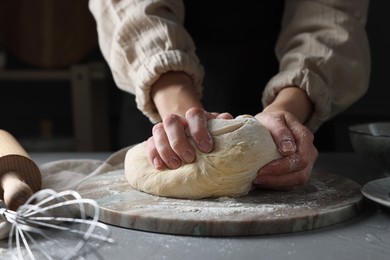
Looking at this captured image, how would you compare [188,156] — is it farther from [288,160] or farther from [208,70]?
[208,70]

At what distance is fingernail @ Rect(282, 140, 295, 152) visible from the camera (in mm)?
713

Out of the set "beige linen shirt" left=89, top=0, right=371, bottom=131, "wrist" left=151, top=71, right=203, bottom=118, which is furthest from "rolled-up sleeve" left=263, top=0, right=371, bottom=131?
"wrist" left=151, top=71, right=203, bottom=118

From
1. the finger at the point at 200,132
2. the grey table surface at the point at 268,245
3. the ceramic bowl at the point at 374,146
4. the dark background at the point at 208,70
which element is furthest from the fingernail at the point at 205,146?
the dark background at the point at 208,70

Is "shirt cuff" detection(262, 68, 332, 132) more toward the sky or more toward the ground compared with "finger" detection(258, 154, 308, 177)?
more toward the sky

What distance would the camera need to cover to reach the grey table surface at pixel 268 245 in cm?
54

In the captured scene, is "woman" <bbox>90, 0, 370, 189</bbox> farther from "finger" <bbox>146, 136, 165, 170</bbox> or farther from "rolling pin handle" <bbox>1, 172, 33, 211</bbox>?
"rolling pin handle" <bbox>1, 172, 33, 211</bbox>

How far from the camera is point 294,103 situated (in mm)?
868

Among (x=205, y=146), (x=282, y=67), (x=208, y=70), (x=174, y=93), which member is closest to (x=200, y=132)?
(x=205, y=146)

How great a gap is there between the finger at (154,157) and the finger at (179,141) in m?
0.03

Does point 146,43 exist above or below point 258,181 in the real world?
above

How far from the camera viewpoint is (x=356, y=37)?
966 millimetres

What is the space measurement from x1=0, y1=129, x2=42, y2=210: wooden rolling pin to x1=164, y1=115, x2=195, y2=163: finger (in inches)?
6.3

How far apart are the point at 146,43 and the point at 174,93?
0.09 meters

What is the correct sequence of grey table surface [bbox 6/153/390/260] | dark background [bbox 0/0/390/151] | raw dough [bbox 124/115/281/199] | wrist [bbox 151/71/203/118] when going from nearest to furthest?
1. grey table surface [bbox 6/153/390/260]
2. raw dough [bbox 124/115/281/199]
3. wrist [bbox 151/71/203/118]
4. dark background [bbox 0/0/390/151]
